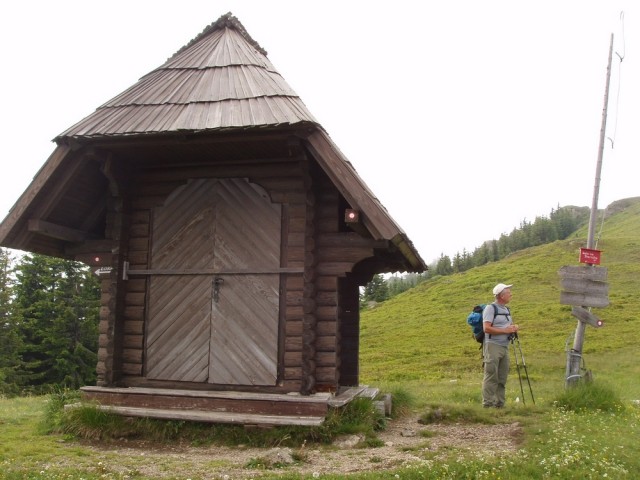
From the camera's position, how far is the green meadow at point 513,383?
6398mm

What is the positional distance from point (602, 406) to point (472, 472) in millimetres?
4426

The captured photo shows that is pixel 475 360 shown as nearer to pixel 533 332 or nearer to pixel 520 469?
pixel 533 332

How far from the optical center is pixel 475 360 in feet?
87.0

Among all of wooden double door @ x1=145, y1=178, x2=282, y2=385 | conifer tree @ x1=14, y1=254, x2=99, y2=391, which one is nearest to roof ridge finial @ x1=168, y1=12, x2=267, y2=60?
wooden double door @ x1=145, y1=178, x2=282, y2=385

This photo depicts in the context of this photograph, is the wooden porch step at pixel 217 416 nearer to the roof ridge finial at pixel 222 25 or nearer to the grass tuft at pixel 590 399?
the grass tuft at pixel 590 399

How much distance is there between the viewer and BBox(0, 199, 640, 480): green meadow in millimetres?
6398

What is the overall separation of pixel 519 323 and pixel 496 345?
2637 centimetres

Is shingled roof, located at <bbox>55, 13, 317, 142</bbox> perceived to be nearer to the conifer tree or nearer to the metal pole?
the metal pole

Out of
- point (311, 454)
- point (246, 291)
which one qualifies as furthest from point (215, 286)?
point (311, 454)

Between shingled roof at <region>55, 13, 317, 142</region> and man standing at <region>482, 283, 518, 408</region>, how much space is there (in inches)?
173

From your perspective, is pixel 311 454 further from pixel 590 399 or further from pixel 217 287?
pixel 590 399

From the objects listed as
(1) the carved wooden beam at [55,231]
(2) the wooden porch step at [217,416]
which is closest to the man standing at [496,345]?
(2) the wooden porch step at [217,416]

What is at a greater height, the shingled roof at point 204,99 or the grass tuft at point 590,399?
the shingled roof at point 204,99

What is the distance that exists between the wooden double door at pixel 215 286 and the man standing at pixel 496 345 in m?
3.46
